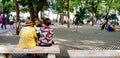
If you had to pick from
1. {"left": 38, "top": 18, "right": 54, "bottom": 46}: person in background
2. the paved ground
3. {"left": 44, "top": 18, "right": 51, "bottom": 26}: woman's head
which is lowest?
the paved ground

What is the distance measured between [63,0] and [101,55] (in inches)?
1803

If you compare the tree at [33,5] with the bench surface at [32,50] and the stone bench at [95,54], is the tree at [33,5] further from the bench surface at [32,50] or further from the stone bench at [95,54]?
the stone bench at [95,54]

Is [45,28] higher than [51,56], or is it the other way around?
[45,28]

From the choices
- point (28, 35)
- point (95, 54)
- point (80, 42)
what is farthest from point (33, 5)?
point (95, 54)

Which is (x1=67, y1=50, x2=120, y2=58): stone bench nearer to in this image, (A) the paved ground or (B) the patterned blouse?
(B) the patterned blouse

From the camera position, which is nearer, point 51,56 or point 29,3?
point 51,56

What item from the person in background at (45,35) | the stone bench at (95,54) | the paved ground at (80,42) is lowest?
the paved ground at (80,42)

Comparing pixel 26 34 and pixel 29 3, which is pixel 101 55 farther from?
pixel 29 3

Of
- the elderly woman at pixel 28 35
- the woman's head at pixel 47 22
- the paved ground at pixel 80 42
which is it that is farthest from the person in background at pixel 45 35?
the paved ground at pixel 80 42

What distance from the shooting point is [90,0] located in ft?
178

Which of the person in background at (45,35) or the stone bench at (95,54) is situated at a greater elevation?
the person in background at (45,35)

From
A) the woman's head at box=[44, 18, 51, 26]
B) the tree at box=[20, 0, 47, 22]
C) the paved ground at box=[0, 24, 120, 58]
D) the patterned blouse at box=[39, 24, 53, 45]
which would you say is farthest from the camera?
the tree at box=[20, 0, 47, 22]

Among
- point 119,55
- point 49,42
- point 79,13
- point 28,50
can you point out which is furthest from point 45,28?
point 79,13

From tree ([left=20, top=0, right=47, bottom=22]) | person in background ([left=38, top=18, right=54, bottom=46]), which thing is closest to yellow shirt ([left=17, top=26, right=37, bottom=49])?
person in background ([left=38, top=18, right=54, bottom=46])
